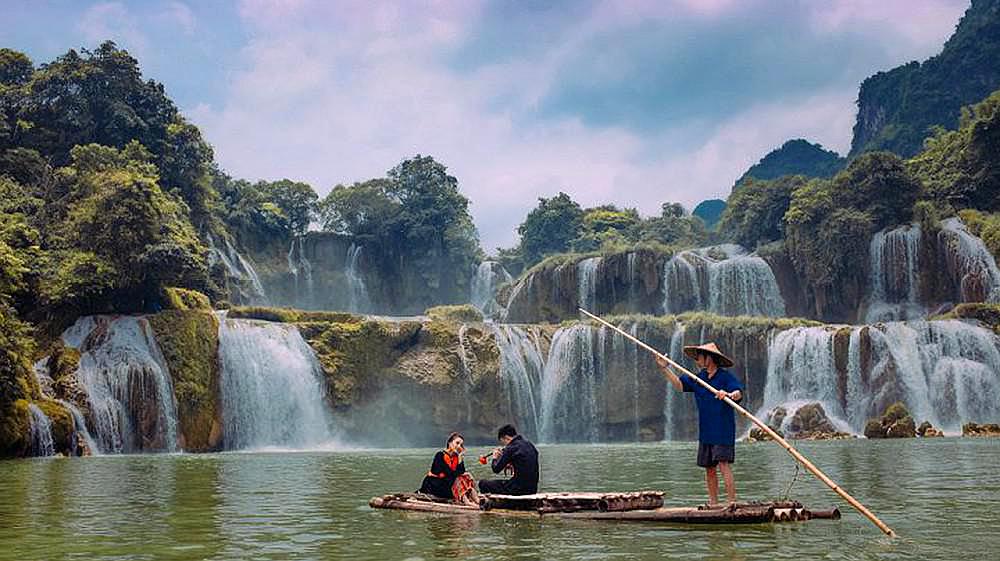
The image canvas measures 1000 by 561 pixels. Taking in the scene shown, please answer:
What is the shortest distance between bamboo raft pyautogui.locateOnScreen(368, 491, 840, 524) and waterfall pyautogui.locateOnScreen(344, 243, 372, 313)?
177ft

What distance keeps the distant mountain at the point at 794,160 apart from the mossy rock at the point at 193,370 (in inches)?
4063

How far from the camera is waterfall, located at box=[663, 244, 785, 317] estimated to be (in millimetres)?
49750

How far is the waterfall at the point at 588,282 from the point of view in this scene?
51656 millimetres

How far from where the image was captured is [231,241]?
5859 centimetres

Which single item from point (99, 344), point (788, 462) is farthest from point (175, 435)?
point (788, 462)

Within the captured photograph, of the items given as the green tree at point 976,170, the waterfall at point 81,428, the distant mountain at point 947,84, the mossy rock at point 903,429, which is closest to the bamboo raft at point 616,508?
the waterfall at point 81,428

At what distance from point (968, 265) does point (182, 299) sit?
34.0 metres

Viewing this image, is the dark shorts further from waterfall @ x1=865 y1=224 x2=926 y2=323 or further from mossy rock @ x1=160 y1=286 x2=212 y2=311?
waterfall @ x1=865 y1=224 x2=926 y2=323

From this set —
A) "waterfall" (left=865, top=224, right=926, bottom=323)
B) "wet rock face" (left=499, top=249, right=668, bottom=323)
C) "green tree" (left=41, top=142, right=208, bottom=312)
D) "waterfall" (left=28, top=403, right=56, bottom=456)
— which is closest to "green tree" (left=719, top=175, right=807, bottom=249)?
"waterfall" (left=865, top=224, right=926, bottom=323)

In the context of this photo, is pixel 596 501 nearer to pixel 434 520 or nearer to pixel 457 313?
pixel 434 520

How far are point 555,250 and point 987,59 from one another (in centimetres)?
4340

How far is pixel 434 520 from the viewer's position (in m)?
11.7

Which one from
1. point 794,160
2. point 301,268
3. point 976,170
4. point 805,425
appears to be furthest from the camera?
point 794,160

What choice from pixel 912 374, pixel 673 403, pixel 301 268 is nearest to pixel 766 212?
pixel 673 403
